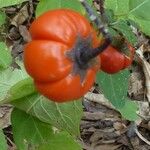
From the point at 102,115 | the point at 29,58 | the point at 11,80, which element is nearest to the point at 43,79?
the point at 29,58

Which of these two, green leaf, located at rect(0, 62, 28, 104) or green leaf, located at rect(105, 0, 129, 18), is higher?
green leaf, located at rect(105, 0, 129, 18)

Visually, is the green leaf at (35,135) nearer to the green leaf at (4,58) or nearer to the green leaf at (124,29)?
the green leaf at (4,58)

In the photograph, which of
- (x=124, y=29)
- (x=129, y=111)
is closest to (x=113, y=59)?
(x=124, y=29)

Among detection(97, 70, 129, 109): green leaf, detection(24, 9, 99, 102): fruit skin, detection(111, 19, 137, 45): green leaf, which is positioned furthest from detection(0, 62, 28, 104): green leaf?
detection(24, 9, 99, 102): fruit skin

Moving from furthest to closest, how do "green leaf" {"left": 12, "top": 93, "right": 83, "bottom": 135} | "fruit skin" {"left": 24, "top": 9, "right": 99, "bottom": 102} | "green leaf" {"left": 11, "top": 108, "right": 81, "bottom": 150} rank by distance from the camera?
"green leaf" {"left": 11, "top": 108, "right": 81, "bottom": 150}, "green leaf" {"left": 12, "top": 93, "right": 83, "bottom": 135}, "fruit skin" {"left": 24, "top": 9, "right": 99, "bottom": 102}

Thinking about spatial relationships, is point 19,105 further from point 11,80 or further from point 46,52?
point 46,52

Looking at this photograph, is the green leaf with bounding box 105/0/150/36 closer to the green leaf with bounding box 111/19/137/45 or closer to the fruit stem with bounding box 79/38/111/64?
the green leaf with bounding box 111/19/137/45
